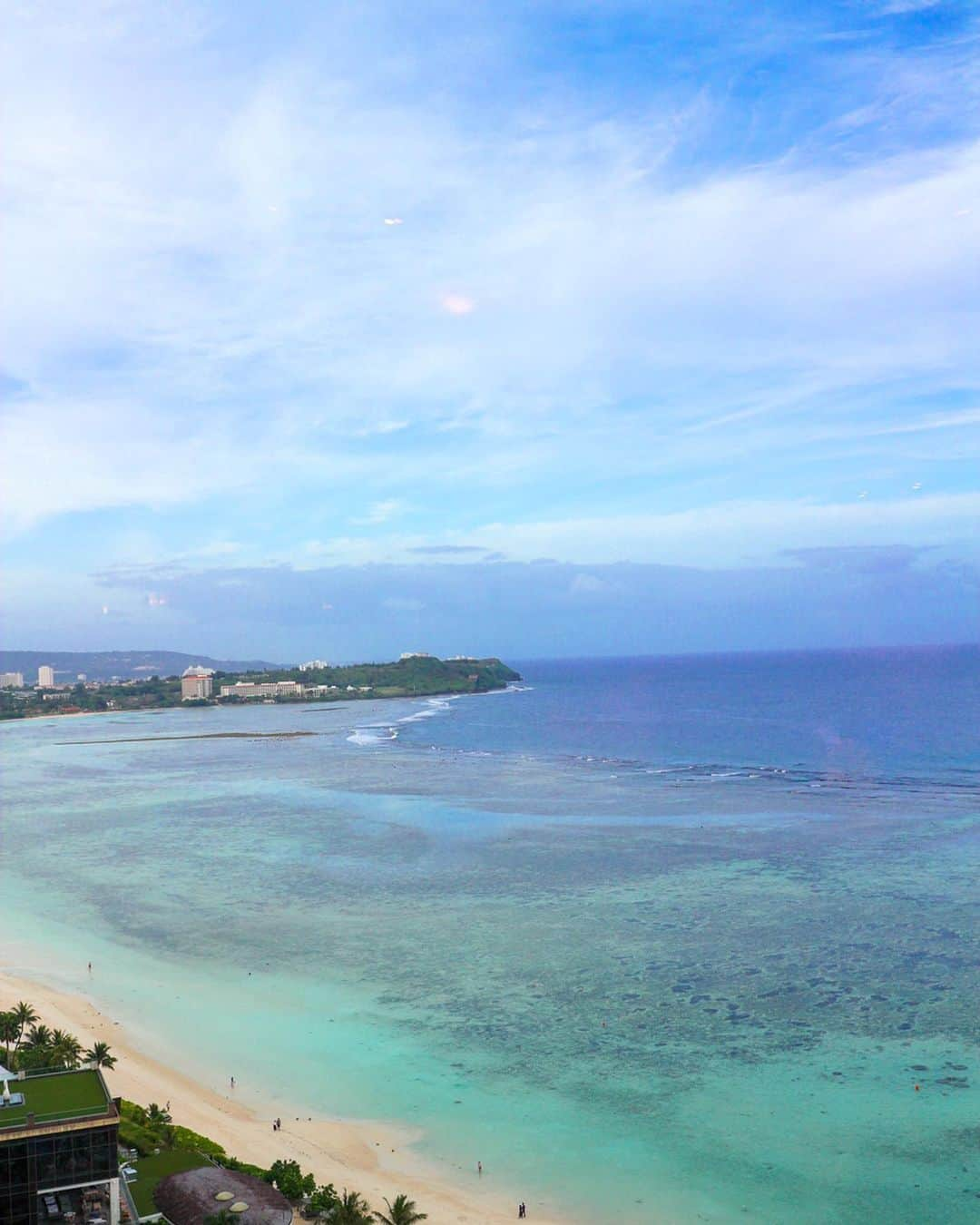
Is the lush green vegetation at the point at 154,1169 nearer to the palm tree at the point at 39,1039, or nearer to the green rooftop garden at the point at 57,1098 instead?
the green rooftop garden at the point at 57,1098

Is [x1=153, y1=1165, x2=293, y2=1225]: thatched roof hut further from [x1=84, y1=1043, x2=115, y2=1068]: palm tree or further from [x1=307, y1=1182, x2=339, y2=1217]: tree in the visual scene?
[x1=84, y1=1043, x2=115, y2=1068]: palm tree

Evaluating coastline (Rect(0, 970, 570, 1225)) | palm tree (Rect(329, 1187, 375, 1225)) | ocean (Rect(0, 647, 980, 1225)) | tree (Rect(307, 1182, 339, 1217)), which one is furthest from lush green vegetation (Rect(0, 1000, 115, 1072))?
palm tree (Rect(329, 1187, 375, 1225))

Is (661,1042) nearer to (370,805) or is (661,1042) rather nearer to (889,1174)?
(889,1174)

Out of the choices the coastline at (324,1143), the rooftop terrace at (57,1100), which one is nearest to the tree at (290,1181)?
the coastline at (324,1143)

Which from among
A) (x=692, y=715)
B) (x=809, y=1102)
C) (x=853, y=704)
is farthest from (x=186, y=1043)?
(x=853, y=704)

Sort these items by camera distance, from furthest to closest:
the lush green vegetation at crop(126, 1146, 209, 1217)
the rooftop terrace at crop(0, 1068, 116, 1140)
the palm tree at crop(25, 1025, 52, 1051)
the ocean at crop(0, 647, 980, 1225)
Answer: the palm tree at crop(25, 1025, 52, 1051)
the ocean at crop(0, 647, 980, 1225)
the lush green vegetation at crop(126, 1146, 209, 1217)
the rooftop terrace at crop(0, 1068, 116, 1140)

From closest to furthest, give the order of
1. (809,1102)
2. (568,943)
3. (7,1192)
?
(7,1192), (809,1102), (568,943)

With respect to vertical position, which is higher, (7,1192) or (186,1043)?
(7,1192)

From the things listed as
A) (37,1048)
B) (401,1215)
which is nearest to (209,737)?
(37,1048)
